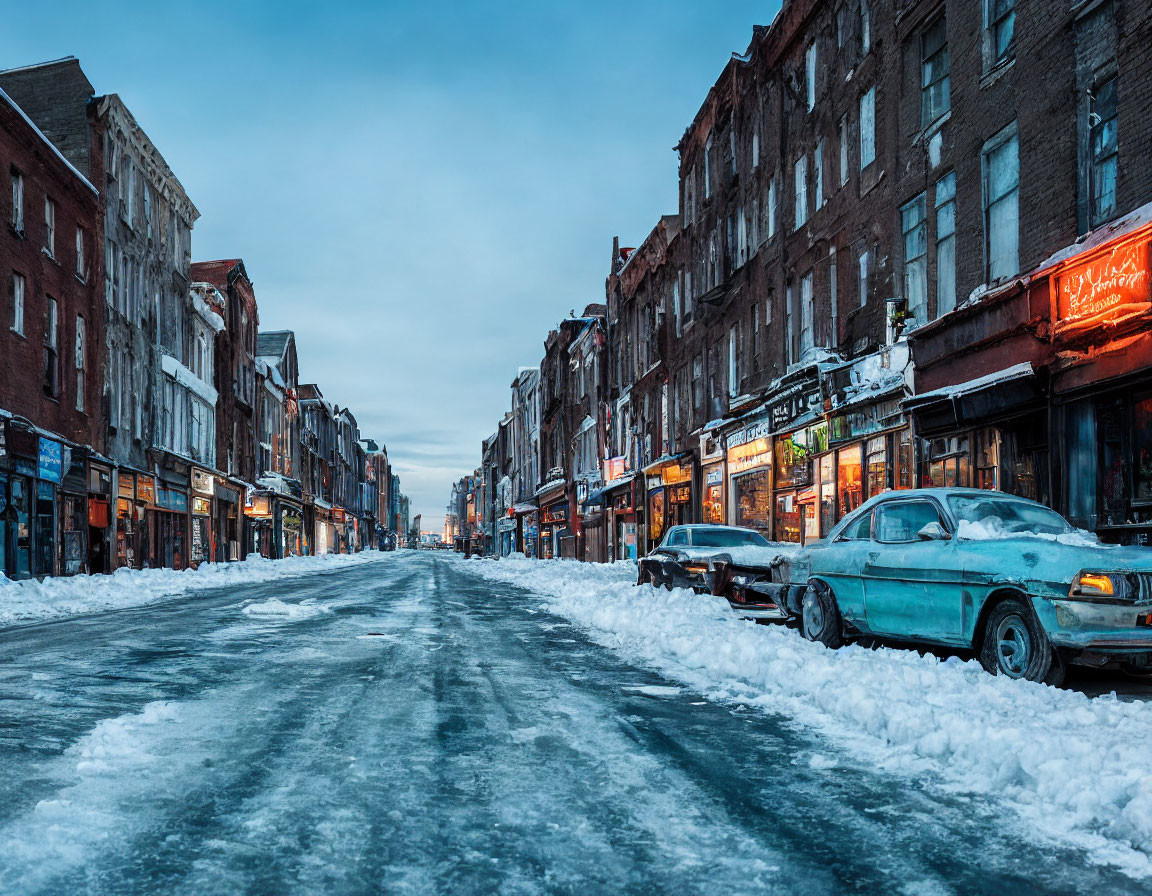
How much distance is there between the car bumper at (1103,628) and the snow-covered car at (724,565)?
205 inches

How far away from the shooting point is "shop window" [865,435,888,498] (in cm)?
2050

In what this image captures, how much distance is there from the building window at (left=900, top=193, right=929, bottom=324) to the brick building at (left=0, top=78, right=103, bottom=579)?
20847 millimetres

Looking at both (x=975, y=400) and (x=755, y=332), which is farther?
(x=755, y=332)

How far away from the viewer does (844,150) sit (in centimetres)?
2323

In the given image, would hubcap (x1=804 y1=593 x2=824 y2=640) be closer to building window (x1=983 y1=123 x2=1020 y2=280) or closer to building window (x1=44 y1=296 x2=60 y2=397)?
building window (x1=983 y1=123 x2=1020 y2=280)

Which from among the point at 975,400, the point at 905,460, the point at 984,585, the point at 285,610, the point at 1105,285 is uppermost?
the point at 1105,285

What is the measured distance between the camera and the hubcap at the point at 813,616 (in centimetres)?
1090

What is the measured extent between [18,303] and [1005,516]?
26.0 meters

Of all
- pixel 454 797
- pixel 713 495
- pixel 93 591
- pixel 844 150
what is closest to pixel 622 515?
pixel 713 495

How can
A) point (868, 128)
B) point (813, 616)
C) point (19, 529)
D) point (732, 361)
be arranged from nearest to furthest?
point (813, 616) → point (868, 128) → point (19, 529) → point (732, 361)

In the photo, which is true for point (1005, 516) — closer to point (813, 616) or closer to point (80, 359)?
point (813, 616)

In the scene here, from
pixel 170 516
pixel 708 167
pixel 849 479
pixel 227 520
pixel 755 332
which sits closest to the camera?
pixel 849 479

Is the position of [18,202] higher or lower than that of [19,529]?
higher

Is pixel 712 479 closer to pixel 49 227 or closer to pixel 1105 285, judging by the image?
pixel 1105 285
